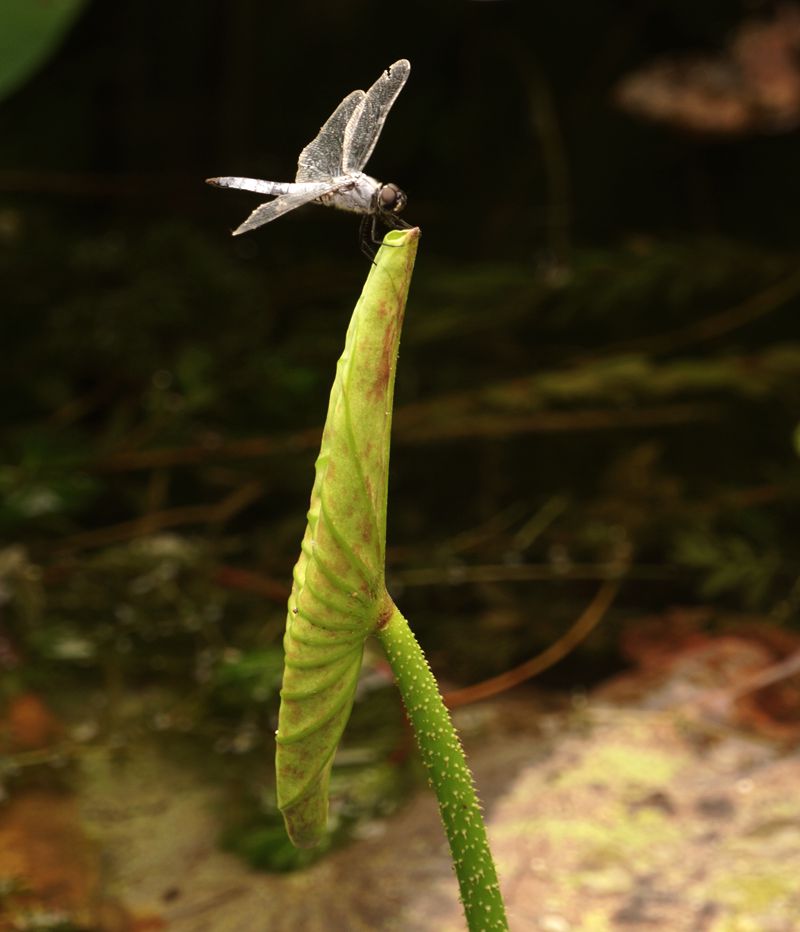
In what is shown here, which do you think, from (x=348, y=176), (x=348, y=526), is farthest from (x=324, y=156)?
(x=348, y=526)

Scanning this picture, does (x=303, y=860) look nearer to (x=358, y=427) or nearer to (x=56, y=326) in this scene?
(x=358, y=427)

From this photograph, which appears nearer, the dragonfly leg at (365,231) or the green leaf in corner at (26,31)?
the dragonfly leg at (365,231)

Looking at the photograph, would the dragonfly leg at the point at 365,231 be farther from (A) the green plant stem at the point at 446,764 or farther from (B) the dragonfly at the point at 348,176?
(A) the green plant stem at the point at 446,764

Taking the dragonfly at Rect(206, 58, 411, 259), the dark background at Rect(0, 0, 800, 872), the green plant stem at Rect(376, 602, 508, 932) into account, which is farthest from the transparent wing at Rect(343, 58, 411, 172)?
the dark background at Rect(0, 0, 800, 872)

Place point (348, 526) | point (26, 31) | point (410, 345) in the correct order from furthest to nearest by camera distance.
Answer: point (410, 345) < point (26, 31) < point (348, 526)

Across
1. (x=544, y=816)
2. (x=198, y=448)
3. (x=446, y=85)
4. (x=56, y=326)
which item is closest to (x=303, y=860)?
(x=544, y=816)

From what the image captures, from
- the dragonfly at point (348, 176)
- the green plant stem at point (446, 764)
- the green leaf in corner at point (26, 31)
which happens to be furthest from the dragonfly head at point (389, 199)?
the green leaf in corner at point (26, 31)

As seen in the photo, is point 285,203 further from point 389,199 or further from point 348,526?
point 348,526
